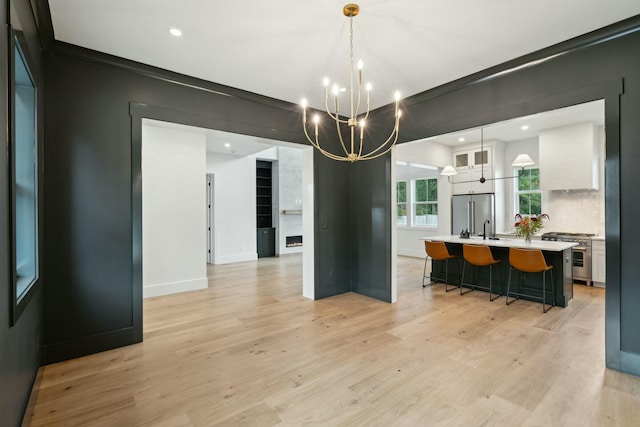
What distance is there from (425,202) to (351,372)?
23.3 feet

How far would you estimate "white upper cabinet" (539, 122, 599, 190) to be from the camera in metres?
5.85

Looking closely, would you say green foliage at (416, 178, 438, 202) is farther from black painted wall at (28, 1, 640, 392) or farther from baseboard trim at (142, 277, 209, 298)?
baseboard trim at (142, 277, 209, 298)

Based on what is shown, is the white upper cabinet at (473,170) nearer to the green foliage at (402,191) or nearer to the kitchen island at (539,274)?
the green foliage at (402,191)

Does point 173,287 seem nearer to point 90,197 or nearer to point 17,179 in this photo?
point 90,197

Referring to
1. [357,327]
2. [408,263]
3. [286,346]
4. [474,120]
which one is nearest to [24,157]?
[286,346]

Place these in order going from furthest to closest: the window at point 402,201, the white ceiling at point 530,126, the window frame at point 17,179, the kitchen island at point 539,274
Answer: the window at point 402,201, the white ceiling at point 530,126, the kitchen island at point 539,274, the window frame at point 17,179

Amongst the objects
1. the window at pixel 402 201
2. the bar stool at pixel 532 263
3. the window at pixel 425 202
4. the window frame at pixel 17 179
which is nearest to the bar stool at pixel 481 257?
the bar stool at pixel 532 263

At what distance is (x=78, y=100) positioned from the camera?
2.99m

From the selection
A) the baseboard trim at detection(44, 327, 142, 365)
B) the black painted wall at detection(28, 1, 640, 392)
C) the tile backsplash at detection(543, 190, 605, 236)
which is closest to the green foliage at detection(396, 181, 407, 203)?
the tile backsplash at detection(543, 190, 605, 236)

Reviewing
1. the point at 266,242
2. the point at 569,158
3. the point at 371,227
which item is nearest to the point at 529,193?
the point at 569,158

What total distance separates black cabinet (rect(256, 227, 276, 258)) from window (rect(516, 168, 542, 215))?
255 inches

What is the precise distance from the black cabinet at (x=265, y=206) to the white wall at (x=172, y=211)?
3.95m

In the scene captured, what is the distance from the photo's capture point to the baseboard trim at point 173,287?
5.05 meters

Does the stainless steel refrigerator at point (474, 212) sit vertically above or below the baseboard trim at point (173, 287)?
above
